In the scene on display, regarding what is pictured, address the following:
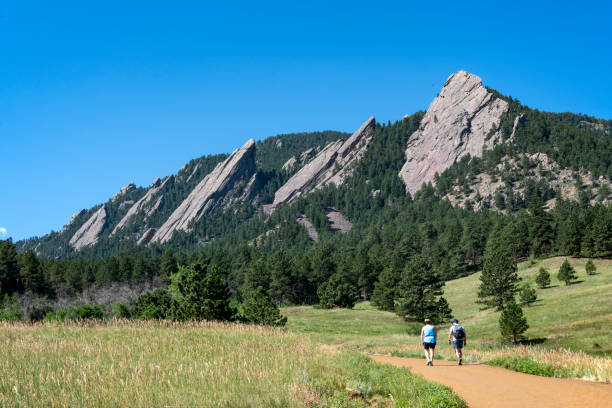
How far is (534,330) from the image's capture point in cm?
4247

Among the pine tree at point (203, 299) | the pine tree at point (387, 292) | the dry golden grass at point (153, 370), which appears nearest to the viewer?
the dry golden grass at point (153, 370)

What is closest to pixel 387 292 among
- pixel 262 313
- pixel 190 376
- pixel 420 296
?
pixel 420 296

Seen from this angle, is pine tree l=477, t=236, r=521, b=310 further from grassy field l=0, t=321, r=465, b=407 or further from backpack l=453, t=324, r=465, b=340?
grassy field l=0, t=321, r=465, b=407

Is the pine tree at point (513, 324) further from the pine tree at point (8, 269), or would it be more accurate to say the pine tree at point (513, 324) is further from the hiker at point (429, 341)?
the pine tree at point (8, 269)

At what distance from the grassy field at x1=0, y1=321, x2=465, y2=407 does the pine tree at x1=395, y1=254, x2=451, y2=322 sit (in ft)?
164

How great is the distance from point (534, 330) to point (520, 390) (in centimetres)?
3676

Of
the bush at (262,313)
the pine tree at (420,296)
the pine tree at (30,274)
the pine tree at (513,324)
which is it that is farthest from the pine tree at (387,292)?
the pine tree at (30,274)

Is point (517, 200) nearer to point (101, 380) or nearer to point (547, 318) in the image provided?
point (547, 318)

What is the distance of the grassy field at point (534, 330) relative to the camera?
49.9ft

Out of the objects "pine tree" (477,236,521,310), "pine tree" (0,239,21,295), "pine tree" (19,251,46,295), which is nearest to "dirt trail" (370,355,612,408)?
"pine tree" (477,236,521,310)

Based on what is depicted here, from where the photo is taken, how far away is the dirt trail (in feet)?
32.7

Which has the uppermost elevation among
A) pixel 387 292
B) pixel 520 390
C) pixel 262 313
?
pixel 520 390

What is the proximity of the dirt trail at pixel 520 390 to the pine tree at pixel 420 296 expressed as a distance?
156 ft

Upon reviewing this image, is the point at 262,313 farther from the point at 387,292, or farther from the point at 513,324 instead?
the point at 387,292
